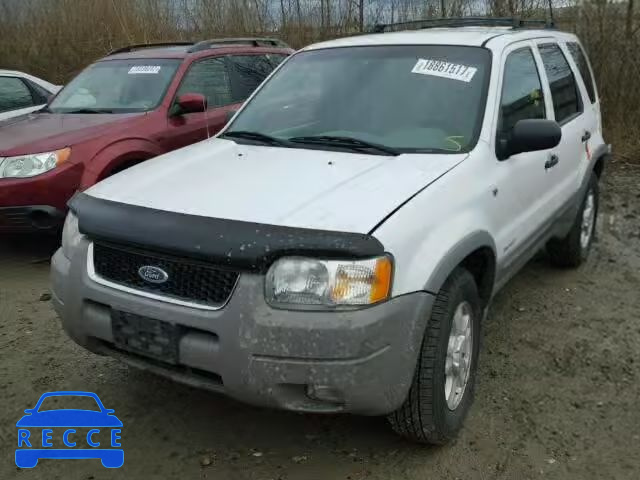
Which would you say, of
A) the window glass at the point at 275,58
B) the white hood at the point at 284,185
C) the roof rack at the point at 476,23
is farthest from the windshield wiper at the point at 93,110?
the white hood at the point at 284,185

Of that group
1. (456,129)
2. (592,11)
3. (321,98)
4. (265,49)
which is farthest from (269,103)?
(592,11)

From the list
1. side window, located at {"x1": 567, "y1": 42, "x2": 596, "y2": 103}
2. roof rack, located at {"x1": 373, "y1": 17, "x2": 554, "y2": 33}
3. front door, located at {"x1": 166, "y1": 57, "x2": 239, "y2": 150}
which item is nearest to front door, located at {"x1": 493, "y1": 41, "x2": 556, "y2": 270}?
roof rack, located at {"x1": 373, "y1": 17, "x2": 554, "y2": 33}

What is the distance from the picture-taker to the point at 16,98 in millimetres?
7500

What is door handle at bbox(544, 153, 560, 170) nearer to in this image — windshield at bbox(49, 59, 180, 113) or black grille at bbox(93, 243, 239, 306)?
black grille at bbox(93, 243, 239, 306)

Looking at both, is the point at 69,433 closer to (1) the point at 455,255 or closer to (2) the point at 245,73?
(1) the point at 455,255

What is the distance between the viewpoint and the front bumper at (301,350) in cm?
230

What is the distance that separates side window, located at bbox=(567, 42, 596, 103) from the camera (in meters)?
4.91

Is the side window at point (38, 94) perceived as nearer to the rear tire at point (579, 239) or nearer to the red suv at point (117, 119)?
the red suv at point (117, 119)

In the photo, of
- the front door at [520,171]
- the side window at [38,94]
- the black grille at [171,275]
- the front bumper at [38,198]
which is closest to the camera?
the black grille at [171,275]

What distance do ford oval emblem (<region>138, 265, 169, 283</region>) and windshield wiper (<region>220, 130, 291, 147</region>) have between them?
116cm

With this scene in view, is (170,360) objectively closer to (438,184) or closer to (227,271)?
(227,271)

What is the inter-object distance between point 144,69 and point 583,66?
12.6 ft

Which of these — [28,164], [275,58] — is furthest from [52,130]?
[275,58]

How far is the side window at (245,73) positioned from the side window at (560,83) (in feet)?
10.8
